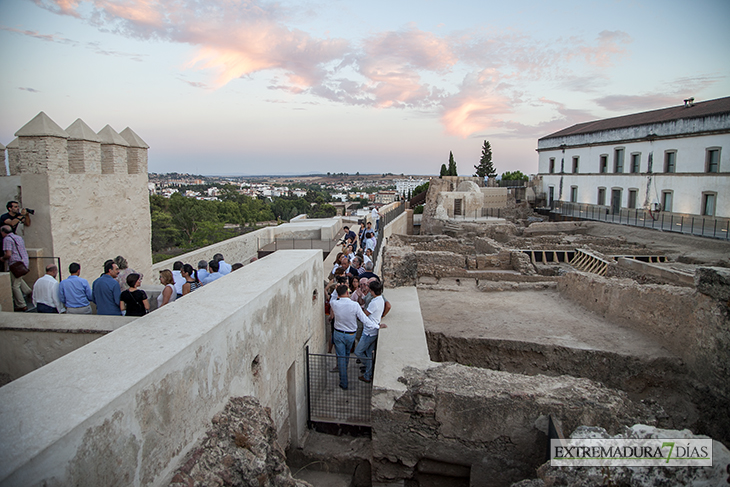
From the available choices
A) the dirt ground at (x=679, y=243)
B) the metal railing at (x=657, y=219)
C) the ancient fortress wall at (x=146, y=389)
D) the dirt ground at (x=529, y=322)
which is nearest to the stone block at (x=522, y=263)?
the dirt ground at (x=529, y=322)

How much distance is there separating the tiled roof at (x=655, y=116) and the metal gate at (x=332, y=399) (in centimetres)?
3424

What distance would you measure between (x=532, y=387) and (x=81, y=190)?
8.00 metres

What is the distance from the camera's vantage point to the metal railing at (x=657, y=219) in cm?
2713

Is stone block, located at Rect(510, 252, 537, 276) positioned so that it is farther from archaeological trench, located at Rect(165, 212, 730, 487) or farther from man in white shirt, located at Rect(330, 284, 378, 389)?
man in white shirt, located at Rect(330, 284, 378, 389)

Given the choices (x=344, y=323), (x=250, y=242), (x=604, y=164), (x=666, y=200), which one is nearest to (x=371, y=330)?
(x=344, y=323)

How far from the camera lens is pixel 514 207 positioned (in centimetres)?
4312

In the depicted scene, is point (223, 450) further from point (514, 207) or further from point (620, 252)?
point (514, 207)

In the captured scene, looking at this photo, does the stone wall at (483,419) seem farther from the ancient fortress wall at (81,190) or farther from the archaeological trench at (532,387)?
the ancient fortress wall at (81,190)

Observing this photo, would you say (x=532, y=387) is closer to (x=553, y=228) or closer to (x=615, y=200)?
(x=553, y=228)

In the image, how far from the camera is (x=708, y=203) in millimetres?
30000

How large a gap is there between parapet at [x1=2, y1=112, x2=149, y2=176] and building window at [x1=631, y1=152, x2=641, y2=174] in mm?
40045

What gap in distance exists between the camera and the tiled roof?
30.3m

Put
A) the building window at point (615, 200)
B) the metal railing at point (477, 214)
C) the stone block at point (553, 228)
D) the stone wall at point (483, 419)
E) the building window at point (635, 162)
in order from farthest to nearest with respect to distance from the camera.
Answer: the building window at point (615, 200)
the building window at point (635, 162)
the metal railing at point (477, 214)
the stone block at point (553, 228)
the stone wall at point (483, 419)

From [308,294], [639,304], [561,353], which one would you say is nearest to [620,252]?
[639,304]
